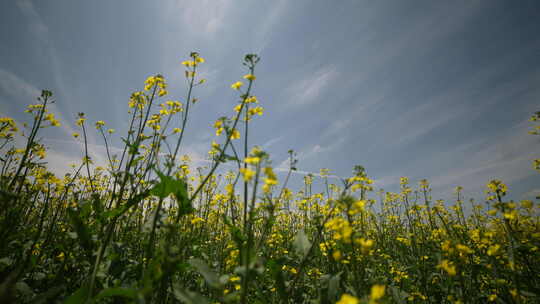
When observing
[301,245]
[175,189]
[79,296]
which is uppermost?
[175,189]

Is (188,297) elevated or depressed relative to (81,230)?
depressed

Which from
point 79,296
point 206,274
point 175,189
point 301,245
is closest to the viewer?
point 79,296

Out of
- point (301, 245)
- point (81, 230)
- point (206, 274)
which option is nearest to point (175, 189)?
point (206, 274)

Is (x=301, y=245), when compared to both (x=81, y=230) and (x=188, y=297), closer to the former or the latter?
(x=188, y=297)

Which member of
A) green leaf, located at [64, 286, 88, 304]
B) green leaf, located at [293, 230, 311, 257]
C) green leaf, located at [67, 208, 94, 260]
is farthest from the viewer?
green leaf, located at [293, 230, 311, 257]

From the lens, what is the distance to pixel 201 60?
3029 millimetres

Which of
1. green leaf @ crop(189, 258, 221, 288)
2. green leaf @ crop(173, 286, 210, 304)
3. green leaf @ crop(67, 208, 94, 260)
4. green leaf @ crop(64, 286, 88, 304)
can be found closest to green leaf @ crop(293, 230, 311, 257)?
green leaf @ crop(189, 258, 221, 288)

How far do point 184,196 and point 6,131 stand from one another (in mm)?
3267

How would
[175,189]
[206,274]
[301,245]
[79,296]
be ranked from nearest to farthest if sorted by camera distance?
[79,296] < [206,274] < [175,189] < [301,245]

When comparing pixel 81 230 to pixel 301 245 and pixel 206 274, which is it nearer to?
pixel 206 274

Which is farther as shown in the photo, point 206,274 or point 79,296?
point 206,274

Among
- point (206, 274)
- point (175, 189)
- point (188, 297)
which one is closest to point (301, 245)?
point (206, 274)

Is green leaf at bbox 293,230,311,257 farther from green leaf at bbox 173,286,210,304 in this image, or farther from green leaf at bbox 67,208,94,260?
green leaf at bbox 67,208,94,260

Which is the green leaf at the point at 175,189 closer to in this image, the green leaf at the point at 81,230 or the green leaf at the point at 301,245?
the green leaf at the point at 81,230
